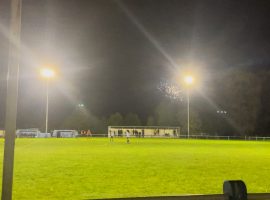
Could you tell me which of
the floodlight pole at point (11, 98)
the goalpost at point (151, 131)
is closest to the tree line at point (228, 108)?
the goalpost at point (151, 131)

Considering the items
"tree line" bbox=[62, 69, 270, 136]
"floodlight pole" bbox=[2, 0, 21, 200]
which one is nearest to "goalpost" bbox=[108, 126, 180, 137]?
"tree line" bbox=[62, 69, 270, 136]

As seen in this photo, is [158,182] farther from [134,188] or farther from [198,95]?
[198,95]

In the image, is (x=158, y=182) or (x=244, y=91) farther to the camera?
(x=244, y=91)

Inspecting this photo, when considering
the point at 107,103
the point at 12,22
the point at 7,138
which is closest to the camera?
the point at 7,138

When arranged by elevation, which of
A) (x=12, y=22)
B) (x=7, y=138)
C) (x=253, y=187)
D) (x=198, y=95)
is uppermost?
(x=198, y=95)

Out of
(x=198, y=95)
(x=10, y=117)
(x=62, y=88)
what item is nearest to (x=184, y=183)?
(x=10, y=117)

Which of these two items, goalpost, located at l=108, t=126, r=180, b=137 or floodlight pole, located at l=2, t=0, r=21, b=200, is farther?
goalpost, located at l=108, t=126, r=180, b=137

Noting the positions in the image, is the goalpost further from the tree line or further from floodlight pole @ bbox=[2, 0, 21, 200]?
floodlight pole @ bbox=[2, 0, 21, 200]

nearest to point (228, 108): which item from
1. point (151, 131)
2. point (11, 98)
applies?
point (151, 131)

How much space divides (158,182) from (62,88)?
335ft

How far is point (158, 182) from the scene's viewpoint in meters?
14.1

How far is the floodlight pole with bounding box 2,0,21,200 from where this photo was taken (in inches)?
191

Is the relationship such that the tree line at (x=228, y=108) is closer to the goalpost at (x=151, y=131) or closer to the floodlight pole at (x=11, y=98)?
the goalpost at (x=151, y=131)

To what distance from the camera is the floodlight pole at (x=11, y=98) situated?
16.0 feet
